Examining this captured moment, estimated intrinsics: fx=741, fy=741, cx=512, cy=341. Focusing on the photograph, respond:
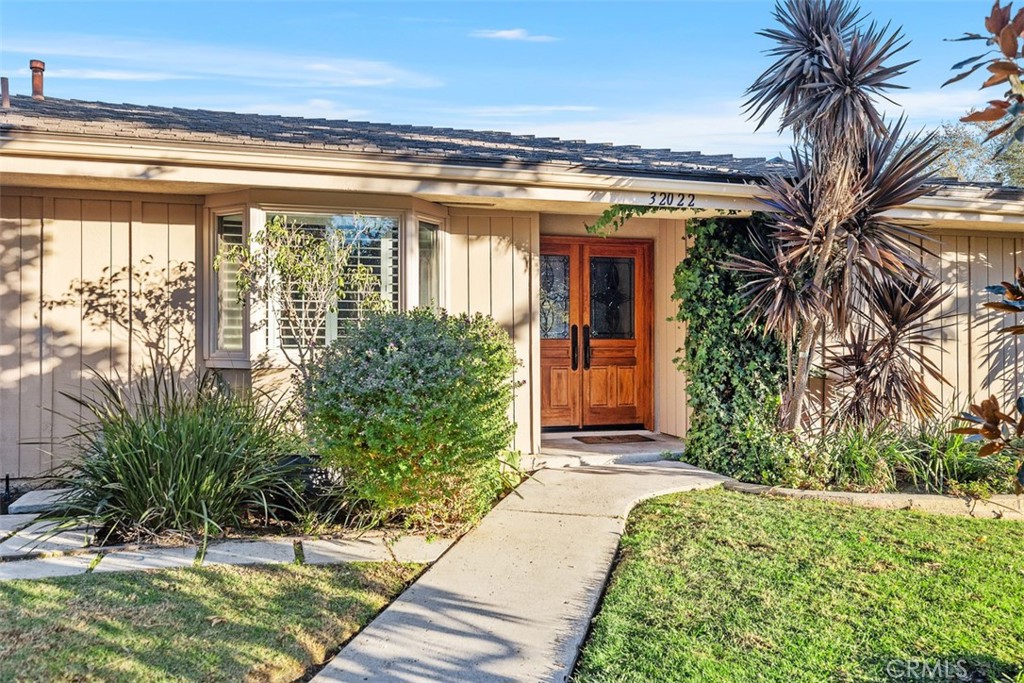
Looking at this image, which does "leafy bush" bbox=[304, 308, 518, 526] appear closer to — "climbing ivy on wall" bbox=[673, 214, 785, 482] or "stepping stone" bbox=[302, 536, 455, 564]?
"stepping stone" bbox=[302, 536, 455, 564]

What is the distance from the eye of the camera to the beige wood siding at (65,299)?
6.44 m

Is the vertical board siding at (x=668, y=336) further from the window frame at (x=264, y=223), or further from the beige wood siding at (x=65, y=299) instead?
the beige wood siding at (x=65, y=299)

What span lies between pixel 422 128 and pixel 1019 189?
656 centimetres

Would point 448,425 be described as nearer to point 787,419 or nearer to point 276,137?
point 276,137

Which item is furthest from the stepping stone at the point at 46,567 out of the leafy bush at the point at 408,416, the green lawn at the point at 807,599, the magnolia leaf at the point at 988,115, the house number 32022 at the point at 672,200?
the house number 32022 at the point at 672,200

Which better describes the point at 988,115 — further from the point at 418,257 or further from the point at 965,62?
the point at 418,257

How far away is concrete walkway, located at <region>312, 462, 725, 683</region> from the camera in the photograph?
314 cm

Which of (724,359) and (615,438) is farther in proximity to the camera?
(615,438)

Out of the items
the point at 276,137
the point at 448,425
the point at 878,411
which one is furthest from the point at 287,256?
the point at 878,411

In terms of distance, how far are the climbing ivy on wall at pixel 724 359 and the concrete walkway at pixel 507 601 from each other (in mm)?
1414

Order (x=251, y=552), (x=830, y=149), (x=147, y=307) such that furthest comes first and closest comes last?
(x=147, y=307), (x=830, y=149), (x=251, y=552)

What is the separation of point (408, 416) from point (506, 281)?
331 cm

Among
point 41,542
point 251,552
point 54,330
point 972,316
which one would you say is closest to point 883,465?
point 972,316

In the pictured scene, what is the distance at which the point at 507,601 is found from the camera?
12.7ft
